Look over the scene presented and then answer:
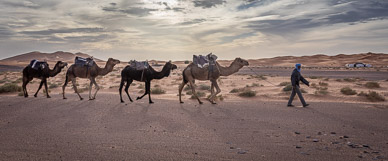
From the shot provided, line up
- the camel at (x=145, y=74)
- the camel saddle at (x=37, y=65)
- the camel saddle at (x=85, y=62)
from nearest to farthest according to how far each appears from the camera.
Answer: the camel at (x=145, y=74), the camel saddle at (x=85, y=62), the camel saddle at (x=37, y=65)

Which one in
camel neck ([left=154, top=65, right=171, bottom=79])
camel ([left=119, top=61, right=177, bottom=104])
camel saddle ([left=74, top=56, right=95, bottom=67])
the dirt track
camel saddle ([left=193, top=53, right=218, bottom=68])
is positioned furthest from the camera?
camel saddle ([left=74, top=56, right=95, bottom=67])

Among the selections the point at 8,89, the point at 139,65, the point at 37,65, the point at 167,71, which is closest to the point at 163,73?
the point at 167,71

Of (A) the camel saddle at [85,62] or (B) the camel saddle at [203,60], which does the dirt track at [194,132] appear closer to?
(B) the camel saddle at [203,60]

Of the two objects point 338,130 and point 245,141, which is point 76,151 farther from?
point 338,130

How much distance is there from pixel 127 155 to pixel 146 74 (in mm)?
7634

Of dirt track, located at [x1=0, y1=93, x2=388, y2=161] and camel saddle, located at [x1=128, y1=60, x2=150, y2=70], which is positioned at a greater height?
camel saddle, located at [x1=128, y1=60, x2=150, y2=70]

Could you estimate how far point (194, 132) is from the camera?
737cm

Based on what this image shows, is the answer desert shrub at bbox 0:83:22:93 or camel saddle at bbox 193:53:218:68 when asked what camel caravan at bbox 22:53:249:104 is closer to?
camel saddle at bbox 193:53:218:68

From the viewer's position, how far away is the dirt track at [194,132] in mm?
5629

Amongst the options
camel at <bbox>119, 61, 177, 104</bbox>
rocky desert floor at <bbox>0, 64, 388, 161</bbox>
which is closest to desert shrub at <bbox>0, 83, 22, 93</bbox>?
rocky desert floor at <bbox>0, 64, 388, 161</bbox>

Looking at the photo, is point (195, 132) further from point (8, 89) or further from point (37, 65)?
point (8, 89)

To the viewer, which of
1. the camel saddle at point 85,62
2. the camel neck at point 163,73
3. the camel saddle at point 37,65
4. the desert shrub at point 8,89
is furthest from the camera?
the desert shrub at point 8,89

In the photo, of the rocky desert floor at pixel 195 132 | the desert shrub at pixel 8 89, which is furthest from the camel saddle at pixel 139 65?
the desert shrub at pixel 8 89

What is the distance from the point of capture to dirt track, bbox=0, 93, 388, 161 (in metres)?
5.63
